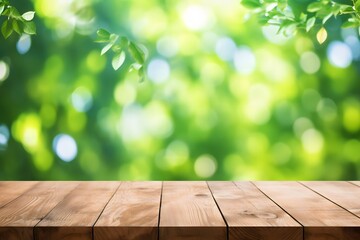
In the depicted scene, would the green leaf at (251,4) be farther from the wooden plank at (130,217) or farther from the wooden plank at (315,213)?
the wooden plank at (130,217)

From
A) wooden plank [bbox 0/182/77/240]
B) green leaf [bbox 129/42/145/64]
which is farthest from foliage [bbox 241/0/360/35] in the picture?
wooden plank [bbox 0/182/77/240]

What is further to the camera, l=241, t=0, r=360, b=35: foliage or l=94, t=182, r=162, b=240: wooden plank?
l=241, t=0, r=360, b=35: foliage

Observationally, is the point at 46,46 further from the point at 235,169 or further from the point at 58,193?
the point at 235,169

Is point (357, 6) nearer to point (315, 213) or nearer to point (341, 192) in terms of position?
point (341, 192)

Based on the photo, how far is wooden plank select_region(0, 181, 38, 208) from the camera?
158 cm

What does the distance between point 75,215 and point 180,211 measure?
0.28 m

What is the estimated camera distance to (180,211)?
4.38 ft

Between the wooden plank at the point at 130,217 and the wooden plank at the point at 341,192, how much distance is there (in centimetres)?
54

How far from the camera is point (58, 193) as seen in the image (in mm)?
1683

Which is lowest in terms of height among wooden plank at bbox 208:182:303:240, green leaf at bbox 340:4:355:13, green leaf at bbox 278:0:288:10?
wooden plank at bbox 208:182:303:240

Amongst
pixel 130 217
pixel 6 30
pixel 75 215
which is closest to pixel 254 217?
pixel 130 217

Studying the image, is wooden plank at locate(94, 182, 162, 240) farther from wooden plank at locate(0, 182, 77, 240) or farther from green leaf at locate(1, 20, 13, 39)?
green leaf at locate(1, 20, 13, 39)

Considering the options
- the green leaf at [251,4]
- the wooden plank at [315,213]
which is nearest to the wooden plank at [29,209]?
the wooden plank at [315,213]

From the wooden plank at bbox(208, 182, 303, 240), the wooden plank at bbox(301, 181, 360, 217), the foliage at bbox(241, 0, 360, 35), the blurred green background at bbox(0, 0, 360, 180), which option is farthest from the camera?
the blurred green background at bbox(0, 0, 360, 180)
